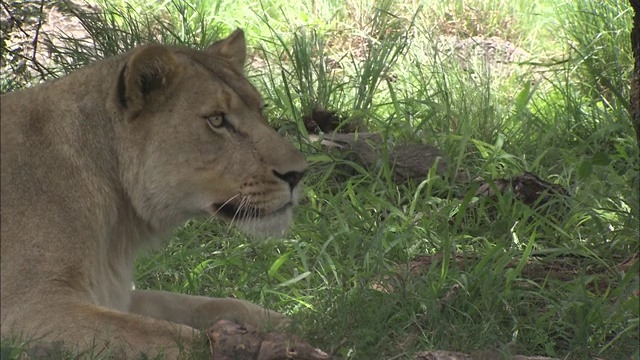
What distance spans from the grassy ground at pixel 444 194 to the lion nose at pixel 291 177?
0.49 meters

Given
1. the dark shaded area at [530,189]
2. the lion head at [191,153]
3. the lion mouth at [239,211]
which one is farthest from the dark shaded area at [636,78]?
the lion mouth at [239,211]

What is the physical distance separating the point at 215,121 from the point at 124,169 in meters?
0.37

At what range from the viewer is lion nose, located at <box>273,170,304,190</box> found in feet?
14.2

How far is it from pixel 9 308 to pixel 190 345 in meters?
0.62

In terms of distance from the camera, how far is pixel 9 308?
13.1 ft

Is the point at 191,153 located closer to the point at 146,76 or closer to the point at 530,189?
the point at 146,76

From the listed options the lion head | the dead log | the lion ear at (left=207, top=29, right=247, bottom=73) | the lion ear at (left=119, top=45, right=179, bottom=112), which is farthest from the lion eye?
the dead log

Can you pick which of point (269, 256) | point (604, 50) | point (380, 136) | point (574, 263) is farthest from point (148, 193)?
point (604, 50)

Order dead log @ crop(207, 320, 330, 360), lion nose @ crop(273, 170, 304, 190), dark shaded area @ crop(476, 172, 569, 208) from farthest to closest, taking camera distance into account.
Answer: dark shaded area @ crop(476, 172, 569, 208) → lion nose @ crop(273, 170, 304, 190) → dead log @ crop(207, 320, 330, 360)

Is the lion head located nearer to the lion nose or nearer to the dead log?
the lion nose

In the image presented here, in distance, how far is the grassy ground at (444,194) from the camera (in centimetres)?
436

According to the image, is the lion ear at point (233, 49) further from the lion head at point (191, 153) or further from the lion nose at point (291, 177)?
the lion nose at point (291, 177)

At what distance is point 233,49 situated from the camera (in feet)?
16.1

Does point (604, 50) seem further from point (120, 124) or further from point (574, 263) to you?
point (120, 124)
